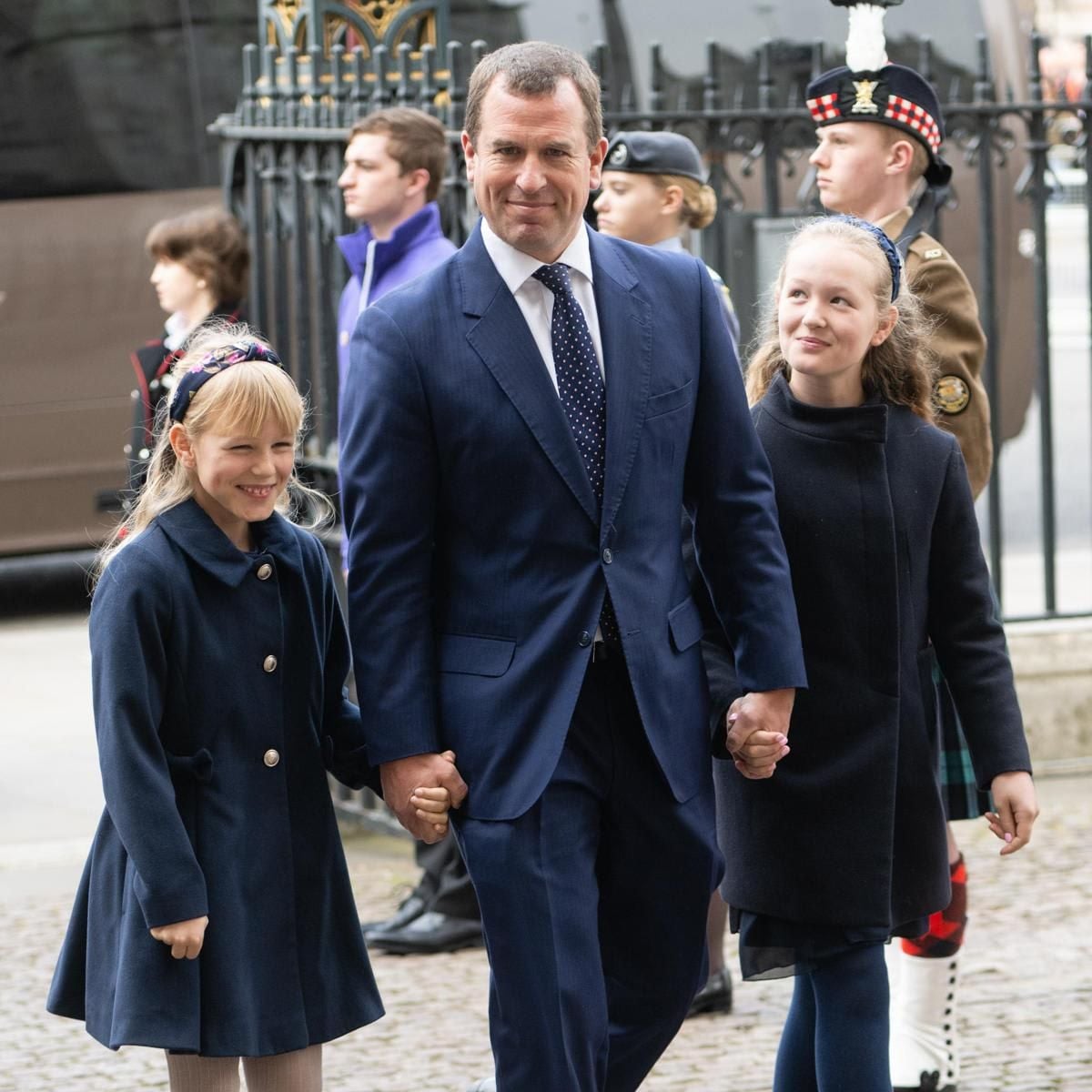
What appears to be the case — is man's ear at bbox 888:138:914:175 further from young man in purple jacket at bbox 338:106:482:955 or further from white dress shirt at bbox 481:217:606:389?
young man in purple jacket at bbox 338:106:482:955

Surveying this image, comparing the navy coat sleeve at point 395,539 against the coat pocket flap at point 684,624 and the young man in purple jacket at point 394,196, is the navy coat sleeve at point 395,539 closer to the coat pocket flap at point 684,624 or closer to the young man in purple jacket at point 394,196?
the coat pocket flap at point 684,624

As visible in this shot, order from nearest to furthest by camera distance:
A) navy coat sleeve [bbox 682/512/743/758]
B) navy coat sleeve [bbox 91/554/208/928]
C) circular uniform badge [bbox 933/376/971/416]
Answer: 1. navy coat sleeve [bbox 91/554/208/928]
2. navy coat sleeve [bbox 682/512/743/758]
3. circular uniform badge [bbox 933/376/971/416]

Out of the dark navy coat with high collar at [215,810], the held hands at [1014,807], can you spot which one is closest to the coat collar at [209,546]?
the dark navy coat with high collar at [215,810]

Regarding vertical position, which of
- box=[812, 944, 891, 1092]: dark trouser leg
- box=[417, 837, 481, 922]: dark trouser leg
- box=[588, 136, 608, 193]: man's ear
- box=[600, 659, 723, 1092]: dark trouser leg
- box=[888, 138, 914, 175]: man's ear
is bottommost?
box=[417, 837, 481, 922]: dark trouser leg

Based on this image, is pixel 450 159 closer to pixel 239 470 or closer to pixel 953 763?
pixel 953 763

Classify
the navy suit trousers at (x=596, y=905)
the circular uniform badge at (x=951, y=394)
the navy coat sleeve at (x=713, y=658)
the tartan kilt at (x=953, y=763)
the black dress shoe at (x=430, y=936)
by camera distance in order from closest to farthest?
the navy suit trousers at (x=596, y=905) → the navy coat sleeve at (x=713, y=658) → the tartan kilt at (x=953, y=763) → the circular uniform badge at (x=951, y=394) → the black dress shoe at (x=430, y=936)

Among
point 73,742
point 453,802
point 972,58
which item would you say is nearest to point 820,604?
point 453,802

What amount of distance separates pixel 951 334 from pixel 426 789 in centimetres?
176

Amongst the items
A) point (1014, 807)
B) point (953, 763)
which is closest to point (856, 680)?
point (1014, 807)

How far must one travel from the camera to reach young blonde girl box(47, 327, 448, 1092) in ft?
10.8

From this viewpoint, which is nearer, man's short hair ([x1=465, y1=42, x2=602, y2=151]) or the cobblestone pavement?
man's short hair ([x1=465, y1=42, x2=602, y2=151])

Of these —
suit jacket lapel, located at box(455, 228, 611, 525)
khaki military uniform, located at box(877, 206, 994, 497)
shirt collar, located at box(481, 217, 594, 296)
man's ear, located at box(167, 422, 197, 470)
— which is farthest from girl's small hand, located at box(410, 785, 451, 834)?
khaki military uniform, located at box(877, 206, 994, 497)

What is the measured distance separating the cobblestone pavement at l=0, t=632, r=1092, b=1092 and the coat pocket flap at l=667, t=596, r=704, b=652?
1.41m

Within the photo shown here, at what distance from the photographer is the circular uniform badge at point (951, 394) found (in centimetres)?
446
